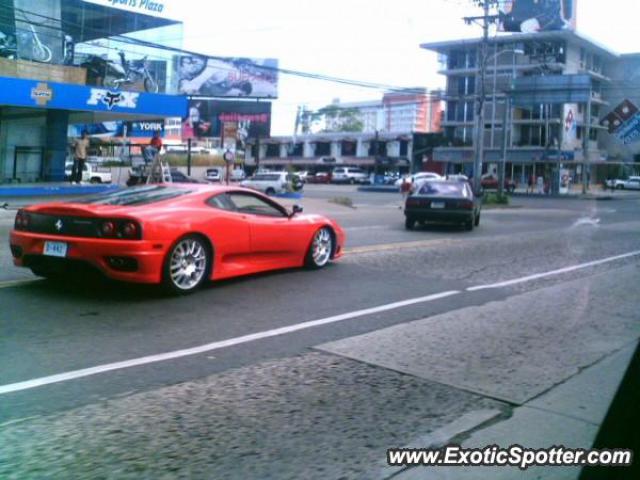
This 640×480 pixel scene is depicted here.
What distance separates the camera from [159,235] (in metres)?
6.68

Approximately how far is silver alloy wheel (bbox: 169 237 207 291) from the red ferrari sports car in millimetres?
11

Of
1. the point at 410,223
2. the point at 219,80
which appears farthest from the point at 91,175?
the point at 219,80

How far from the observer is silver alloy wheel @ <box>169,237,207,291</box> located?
697 cm

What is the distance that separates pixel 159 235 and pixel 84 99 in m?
20.2

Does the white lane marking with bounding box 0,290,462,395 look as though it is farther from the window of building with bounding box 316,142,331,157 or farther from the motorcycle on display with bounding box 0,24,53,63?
the window of building with bounding box 316,142,331,157

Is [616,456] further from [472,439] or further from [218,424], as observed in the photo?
[218,424]

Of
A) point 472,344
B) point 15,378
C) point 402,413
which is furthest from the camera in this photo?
point 472,344

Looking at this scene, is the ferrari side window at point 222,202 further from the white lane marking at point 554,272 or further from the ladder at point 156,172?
the ladder at point 156,172

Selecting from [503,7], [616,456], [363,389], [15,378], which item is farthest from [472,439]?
[503,7]

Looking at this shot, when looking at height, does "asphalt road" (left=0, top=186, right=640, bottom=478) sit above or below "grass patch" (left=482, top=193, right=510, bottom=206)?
below

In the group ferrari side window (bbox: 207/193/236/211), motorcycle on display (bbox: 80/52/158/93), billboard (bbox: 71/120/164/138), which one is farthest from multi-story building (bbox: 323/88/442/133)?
ferrari side window (bbox: 207/193/236/211)

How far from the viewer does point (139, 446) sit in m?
3.44

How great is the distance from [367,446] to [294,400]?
0.77 meters

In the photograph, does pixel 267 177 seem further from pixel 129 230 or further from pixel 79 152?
pixel 129 230
